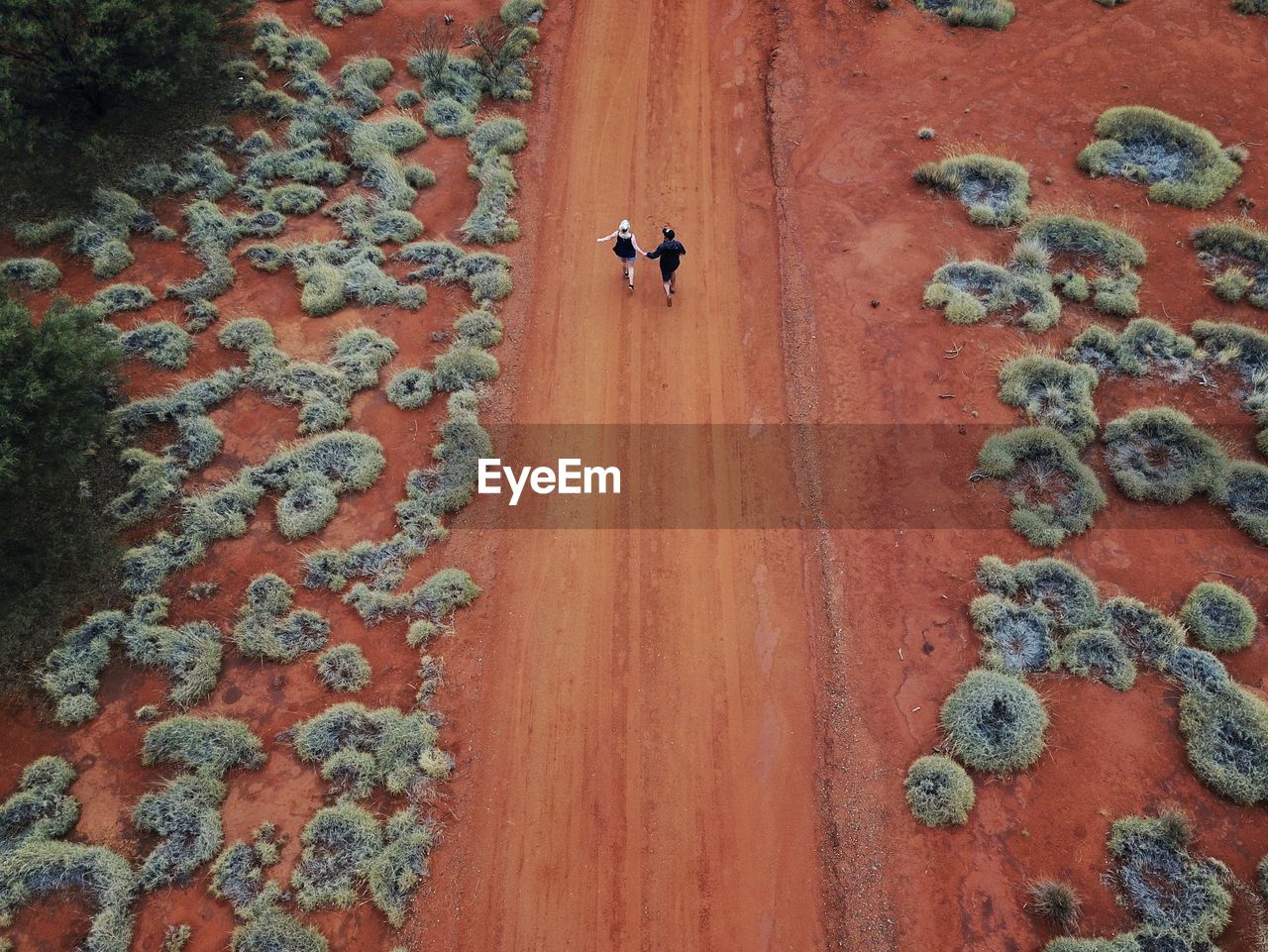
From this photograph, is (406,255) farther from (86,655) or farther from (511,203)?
(86,655)

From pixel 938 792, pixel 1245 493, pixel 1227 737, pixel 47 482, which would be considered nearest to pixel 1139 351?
pixel 1245 493

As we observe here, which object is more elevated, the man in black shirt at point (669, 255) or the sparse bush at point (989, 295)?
the man in black shirt at point (669, 255)

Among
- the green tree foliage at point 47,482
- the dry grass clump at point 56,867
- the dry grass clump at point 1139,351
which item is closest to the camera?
the dry grass clump at point 56,867

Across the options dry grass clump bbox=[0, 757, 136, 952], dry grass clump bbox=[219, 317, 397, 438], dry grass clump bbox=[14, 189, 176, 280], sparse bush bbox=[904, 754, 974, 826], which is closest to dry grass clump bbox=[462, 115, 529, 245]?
dry grass clump bbox=[219, 317, 397, 438]

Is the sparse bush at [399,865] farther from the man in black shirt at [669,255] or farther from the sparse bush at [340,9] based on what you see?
the sparse bush at [340,9]

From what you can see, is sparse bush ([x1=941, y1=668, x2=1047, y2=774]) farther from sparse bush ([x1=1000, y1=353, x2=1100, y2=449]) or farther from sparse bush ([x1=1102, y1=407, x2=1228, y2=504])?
sparse bush ([x1=1000, y1=353, x2=1100, y2=449])

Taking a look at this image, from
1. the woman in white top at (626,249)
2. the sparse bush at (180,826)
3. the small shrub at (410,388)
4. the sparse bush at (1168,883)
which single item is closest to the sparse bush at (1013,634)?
the sparse bush at (1168,883)
